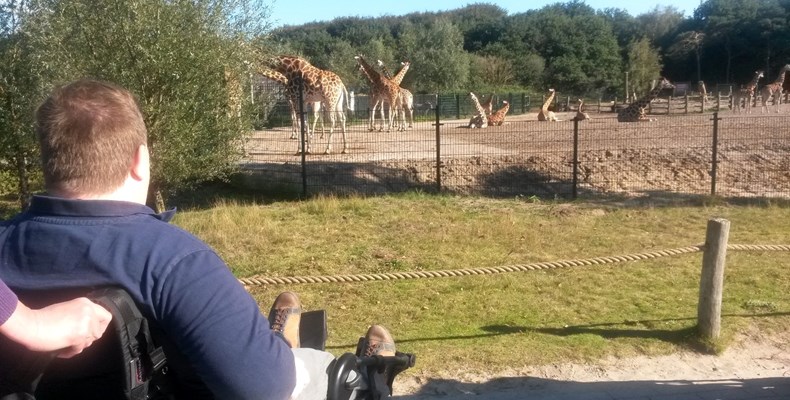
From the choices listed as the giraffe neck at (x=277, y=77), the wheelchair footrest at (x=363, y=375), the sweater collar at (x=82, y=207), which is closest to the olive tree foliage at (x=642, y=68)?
the giraffe neck at (x=277, y=77)

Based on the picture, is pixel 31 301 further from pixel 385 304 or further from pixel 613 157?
pixel 613 157

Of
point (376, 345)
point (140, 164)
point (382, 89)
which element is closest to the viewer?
point (140, 164)

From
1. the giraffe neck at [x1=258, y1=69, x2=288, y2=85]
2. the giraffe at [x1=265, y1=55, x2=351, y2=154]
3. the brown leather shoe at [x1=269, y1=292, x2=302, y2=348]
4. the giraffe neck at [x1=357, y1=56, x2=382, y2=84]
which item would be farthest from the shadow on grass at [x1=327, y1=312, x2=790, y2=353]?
the giraffe neck at [x1=357, y1=56, x2=382, y2=84]

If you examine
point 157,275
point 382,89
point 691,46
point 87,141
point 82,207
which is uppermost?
point 691,46

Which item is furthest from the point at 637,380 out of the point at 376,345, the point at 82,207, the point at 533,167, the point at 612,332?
the point at 533,167

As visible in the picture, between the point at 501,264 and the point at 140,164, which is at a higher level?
the point at 140,164

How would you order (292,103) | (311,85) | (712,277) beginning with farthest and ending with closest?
(311,85), (292,103), (712,277)

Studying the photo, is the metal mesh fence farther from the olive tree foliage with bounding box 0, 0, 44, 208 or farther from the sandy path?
the sandy path

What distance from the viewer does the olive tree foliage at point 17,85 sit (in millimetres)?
8766

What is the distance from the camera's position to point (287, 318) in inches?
111

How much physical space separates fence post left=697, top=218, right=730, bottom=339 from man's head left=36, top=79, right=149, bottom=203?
447 cm

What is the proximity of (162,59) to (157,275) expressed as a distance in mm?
6983

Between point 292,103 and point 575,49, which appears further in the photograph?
point 575,49

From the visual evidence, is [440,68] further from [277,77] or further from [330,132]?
[330,132]
